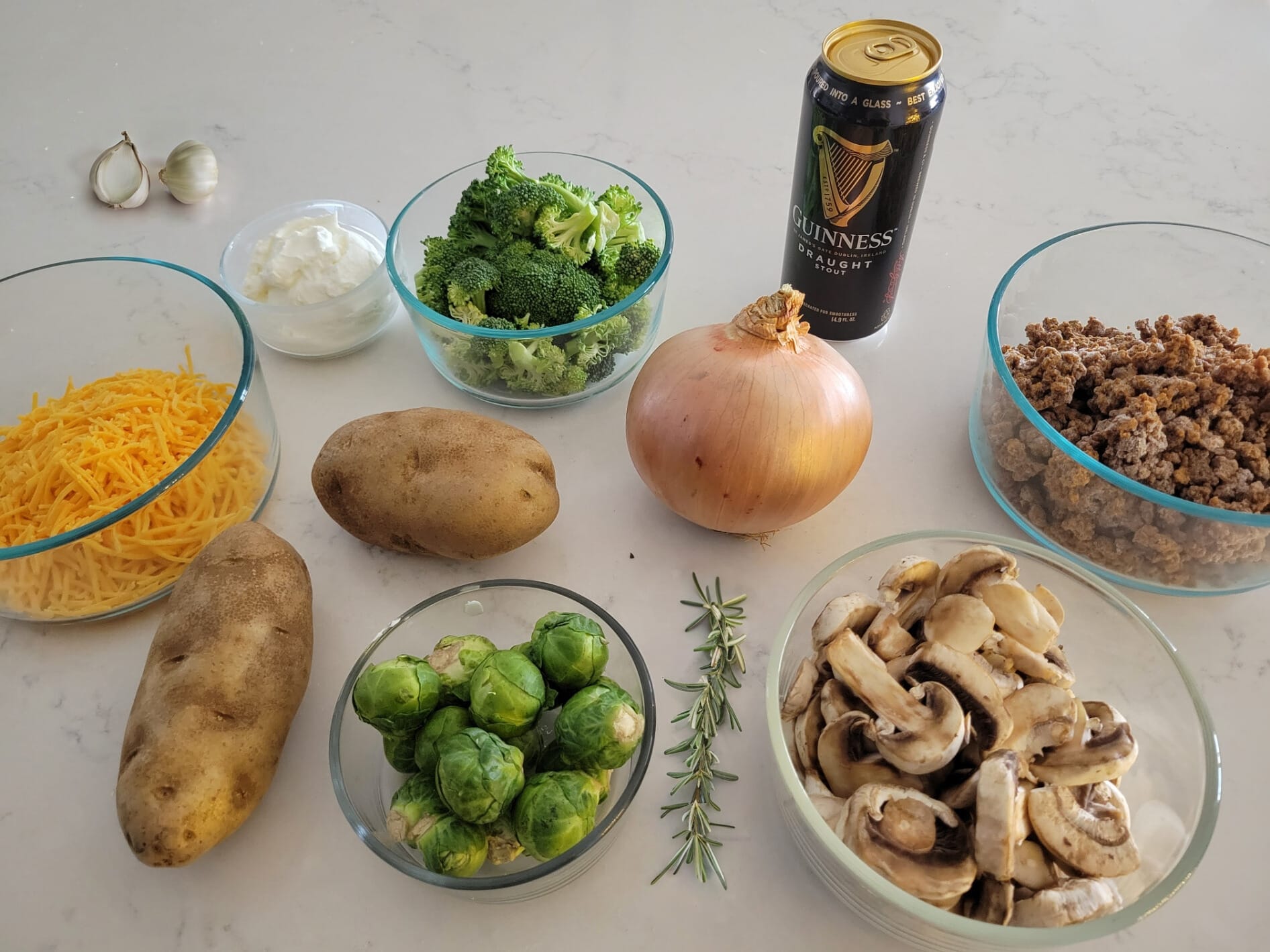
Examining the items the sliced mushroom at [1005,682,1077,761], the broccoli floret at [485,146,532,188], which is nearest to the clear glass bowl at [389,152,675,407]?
the broccoli floret at [485,146,532,188]

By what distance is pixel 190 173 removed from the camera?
155 cm

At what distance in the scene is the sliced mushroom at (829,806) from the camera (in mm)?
780

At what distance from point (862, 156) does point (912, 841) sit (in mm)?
732

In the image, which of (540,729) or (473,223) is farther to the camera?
(473,223)

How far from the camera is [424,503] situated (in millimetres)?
1052

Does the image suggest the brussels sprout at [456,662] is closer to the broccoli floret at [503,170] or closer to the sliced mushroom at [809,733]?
the sliced mushroom at [809,733]

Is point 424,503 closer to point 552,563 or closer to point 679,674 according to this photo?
point 552,563

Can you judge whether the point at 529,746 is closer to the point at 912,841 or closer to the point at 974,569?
the point at 912,841

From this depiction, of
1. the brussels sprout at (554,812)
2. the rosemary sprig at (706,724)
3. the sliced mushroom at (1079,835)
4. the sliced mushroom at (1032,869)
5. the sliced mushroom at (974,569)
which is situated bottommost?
the rosemary sprig at (706,724)

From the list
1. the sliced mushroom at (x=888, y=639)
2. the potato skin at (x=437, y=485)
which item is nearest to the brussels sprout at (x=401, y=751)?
the potato skin at (x=437, y=485)

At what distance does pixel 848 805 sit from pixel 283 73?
1.73 meters

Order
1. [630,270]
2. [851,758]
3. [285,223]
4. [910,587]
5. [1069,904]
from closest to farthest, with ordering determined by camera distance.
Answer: [1069,904] < [851,758] < [910,587] < [630,270] < [285,223]

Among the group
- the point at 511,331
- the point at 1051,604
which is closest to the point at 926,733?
the point at 1051,604

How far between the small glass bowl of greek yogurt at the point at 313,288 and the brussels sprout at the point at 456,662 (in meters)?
0.60
